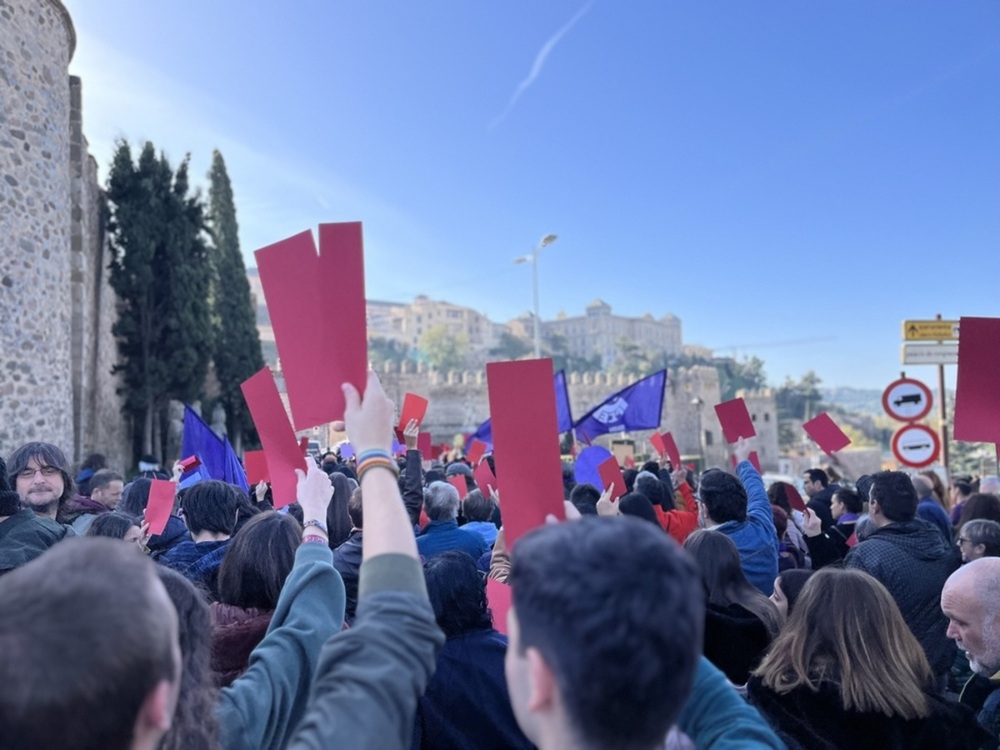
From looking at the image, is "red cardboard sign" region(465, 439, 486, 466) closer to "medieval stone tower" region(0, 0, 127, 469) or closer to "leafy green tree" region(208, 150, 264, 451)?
"medieval stone tower" region(0, 0, 127, 469)

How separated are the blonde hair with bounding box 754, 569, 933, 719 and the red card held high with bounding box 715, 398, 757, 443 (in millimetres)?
2956

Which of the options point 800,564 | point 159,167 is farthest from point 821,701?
point 159,167

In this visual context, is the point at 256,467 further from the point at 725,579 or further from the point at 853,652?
the point at 853,652

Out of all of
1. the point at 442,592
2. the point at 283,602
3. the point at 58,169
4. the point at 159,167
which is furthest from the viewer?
the point at 159,167

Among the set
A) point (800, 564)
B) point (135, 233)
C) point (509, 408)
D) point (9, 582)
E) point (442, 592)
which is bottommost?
point (800, 564)

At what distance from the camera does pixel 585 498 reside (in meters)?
5.36

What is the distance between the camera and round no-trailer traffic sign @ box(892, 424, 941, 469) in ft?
28.2

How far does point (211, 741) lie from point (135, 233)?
15.6 m

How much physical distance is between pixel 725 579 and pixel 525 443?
5.16ft

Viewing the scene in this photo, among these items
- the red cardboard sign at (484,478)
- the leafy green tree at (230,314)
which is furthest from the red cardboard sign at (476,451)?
the leafy green tree at (230,314)

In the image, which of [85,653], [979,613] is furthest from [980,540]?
[85,653]

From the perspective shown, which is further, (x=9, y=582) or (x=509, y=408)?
(x=509, y=408)

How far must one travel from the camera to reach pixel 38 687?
1015mm

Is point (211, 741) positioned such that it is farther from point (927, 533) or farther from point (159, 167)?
point (159, 167)
